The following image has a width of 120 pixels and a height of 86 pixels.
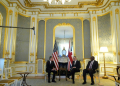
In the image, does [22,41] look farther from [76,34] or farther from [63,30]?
[76,34]

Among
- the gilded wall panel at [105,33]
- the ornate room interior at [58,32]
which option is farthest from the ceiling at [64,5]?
the gilded wall panel at [105,33]

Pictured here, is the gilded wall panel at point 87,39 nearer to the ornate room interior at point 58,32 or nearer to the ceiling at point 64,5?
the ornate room interior at point 58,32

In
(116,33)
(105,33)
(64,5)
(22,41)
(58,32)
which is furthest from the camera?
(58,32)

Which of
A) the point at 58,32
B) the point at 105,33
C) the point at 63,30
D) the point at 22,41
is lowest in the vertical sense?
the point at 22,41

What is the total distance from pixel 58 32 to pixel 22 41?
238cm

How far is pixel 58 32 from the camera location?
775 cm

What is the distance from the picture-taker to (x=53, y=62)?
6.00 metres

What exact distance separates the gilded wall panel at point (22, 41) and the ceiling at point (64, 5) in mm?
914

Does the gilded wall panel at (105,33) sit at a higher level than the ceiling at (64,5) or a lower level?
lower

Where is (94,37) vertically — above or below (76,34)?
below

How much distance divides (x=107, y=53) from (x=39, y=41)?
4.33 metres

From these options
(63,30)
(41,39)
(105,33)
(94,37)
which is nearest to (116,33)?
(105,33)

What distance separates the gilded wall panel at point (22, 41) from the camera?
7023 mm

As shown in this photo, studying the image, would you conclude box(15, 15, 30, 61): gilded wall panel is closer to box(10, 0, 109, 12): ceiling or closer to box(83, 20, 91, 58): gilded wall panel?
box(10, 0, 109, 12): ceiling
